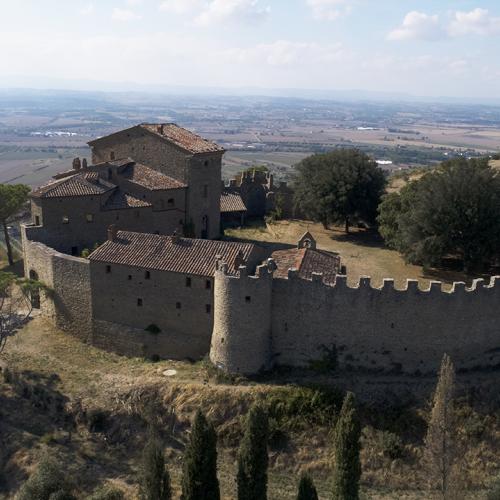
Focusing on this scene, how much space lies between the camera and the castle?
28594 mm

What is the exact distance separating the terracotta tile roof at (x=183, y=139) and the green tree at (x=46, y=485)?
23823 millimetres

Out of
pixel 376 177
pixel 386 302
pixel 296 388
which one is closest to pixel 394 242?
pixel 376 177

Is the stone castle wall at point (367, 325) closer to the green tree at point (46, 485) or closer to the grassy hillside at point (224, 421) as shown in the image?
the grassy hillside at point (224, 421)

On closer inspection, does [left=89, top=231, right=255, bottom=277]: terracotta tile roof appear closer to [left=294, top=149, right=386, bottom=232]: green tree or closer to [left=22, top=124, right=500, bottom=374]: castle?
[left=22, top=124, right=500, bottom=374]: castle

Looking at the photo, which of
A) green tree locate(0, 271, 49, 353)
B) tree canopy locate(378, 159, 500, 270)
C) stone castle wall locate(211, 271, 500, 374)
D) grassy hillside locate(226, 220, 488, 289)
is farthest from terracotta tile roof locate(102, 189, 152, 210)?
tree canopy locate(378, 159, 500, 270)

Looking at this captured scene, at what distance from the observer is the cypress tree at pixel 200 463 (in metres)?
22.9

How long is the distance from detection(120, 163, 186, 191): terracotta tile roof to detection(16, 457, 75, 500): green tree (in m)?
20.9

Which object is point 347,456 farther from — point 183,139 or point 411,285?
point 183,139

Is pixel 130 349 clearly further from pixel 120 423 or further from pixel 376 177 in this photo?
pixel 376 177

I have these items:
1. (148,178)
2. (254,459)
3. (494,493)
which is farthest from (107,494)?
(148,178)

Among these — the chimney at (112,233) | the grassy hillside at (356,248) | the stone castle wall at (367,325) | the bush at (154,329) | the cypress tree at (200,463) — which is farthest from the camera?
the grassy hillside at (356,248)

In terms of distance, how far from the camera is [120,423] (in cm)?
2953

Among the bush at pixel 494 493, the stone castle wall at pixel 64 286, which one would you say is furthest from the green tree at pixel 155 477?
the stone castle wall at pixel 64 286

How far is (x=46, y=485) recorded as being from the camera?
81.5 feet
